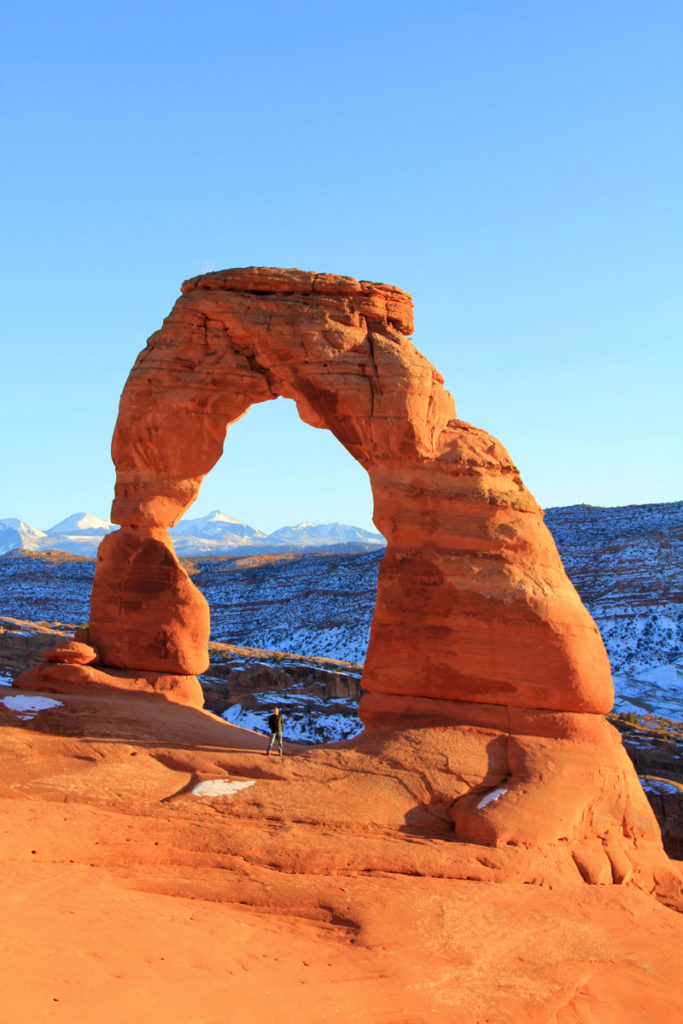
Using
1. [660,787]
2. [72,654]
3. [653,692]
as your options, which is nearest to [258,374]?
[72,654]

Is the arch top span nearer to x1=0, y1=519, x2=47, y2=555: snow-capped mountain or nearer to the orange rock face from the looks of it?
the orange rock face

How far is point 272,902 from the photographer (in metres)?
11.4

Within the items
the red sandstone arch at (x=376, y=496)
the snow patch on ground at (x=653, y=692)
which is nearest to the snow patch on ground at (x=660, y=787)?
the red sandstone arch at (x=376, y=496)

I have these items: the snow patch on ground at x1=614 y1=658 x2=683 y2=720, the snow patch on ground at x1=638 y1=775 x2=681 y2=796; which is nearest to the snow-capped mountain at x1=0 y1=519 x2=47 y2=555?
the snow patch on ground at x1=614 y1=658 x2=683 y2=720

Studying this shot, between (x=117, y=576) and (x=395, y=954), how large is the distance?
973cm

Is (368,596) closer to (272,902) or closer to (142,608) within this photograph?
(142,608)

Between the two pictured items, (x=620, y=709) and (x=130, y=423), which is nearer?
(x=130, y=423)

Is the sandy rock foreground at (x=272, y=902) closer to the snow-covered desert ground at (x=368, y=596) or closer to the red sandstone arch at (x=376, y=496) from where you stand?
the red sandstone arch at (x=376, y=496)

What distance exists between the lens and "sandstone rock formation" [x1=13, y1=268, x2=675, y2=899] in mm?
15117

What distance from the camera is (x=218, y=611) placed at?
189 ft

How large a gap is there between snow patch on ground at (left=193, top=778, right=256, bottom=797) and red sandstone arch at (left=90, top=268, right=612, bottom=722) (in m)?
3.08

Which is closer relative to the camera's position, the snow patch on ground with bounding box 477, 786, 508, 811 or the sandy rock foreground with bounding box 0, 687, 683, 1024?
the sandy rock foreground with bounding box 0, 687, 683, 1024

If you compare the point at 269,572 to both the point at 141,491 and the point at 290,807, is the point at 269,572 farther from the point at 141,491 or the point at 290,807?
the point at 290,807

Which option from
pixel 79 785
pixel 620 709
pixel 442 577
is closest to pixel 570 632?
pixel 442 577
